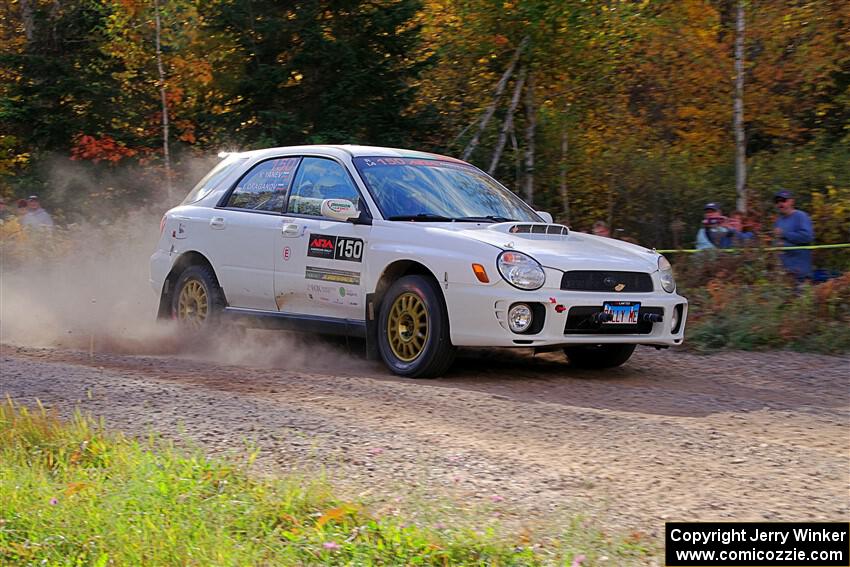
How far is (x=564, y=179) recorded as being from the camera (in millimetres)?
18047

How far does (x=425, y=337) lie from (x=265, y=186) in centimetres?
243

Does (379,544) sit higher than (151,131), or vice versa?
(151,131)

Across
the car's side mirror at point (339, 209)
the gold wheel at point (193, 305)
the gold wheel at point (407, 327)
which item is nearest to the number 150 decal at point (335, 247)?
the car's side mirror at point (339, 209)

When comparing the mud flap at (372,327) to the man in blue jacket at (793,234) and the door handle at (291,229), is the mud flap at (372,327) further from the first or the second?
the man in blue jacket at (793,234)

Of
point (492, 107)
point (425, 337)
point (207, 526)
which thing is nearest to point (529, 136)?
point (492, 107)

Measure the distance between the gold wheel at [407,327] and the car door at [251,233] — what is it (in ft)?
4.86

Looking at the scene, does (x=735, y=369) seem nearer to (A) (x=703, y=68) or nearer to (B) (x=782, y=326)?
(B) (x=782, y=326)

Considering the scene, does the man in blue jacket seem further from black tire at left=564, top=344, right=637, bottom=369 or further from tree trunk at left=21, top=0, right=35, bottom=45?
tree trunk at left=21, top=0, right=35, bottom=45

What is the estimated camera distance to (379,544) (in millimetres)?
4289

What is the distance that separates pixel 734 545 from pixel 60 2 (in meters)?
25.1

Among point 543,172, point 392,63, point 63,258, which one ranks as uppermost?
point 392,63

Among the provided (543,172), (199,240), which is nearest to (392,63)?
(543,172)

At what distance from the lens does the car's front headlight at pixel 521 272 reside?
7863mm

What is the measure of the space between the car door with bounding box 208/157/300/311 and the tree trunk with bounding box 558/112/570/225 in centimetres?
861
